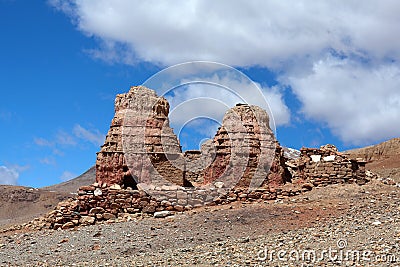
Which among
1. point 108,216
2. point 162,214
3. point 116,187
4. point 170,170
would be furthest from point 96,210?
point 170,170

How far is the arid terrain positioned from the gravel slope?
2cm

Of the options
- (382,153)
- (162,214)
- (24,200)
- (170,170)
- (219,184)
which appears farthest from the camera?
(382,153)

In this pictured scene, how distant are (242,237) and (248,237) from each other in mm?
230

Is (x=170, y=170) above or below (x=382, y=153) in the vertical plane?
below

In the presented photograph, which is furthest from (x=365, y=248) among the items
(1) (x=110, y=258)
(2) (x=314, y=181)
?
(2) (x=314, y=181)

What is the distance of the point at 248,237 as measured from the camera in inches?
488

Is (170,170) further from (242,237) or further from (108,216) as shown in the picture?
(242,237)

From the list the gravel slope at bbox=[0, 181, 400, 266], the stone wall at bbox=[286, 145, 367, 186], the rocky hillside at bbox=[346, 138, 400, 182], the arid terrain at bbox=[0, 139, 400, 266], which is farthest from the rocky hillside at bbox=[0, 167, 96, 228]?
the rocky hillside at bbox=[346, 138, 400, 182]

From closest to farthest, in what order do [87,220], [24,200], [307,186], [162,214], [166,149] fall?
[162,214] < [87,220] < [307,186] < [166,149] < [24,200]

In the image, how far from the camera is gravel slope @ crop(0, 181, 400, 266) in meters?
9.56

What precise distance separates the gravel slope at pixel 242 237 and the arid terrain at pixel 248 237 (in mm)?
21

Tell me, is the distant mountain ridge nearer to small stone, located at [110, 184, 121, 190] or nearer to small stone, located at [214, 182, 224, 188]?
small stone, located at [214, 182, 224, 188]

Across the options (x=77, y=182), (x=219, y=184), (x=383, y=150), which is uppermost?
(x=383, y=150)

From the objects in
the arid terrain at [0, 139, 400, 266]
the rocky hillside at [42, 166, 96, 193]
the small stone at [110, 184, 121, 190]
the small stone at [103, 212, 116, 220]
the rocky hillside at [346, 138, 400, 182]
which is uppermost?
the rocky hillside at [346, 138, 400, 182]
